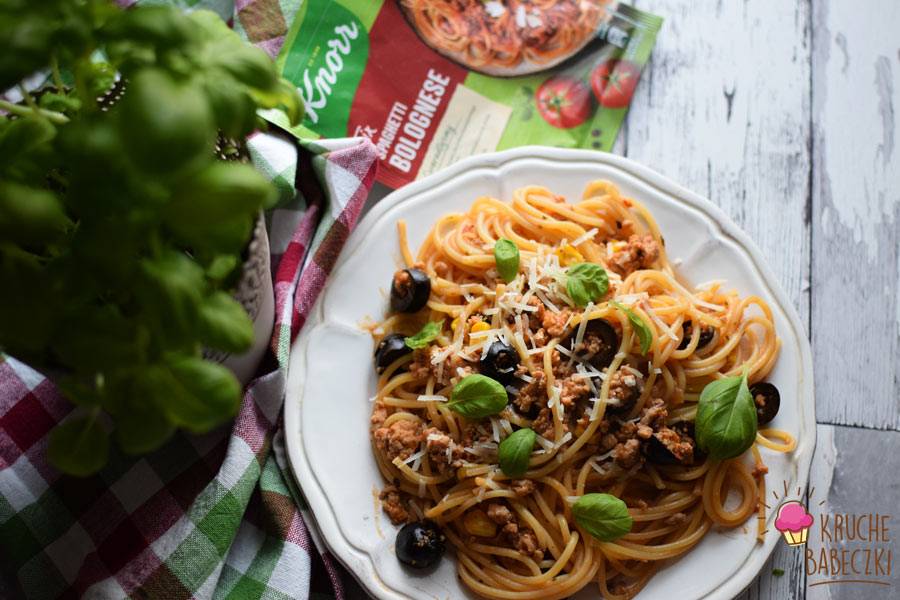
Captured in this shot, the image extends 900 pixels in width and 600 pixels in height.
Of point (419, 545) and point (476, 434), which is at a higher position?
point (476, 434)

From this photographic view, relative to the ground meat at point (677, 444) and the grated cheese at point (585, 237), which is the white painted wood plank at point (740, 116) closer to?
the grated cheese at point (585, 237)

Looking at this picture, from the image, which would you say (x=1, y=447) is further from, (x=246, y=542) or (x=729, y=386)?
(x=729, y=386)

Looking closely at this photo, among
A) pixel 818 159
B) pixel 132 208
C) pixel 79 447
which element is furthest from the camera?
pixel 818 159

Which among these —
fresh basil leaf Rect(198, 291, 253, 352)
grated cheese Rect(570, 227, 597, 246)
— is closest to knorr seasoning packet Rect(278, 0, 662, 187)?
grated cheese Rect(570, 227, 597, 246)

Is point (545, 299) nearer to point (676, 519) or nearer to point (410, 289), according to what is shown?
point (410, 289)

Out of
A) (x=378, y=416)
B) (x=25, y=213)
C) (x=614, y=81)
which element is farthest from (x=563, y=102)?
(x=25, y=213)

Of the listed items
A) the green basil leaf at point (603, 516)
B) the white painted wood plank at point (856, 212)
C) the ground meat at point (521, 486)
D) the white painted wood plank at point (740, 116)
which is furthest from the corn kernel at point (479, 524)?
the white painted wood plank at point (740, 116)

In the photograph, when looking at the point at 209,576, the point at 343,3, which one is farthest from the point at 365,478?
the point at 343,3
